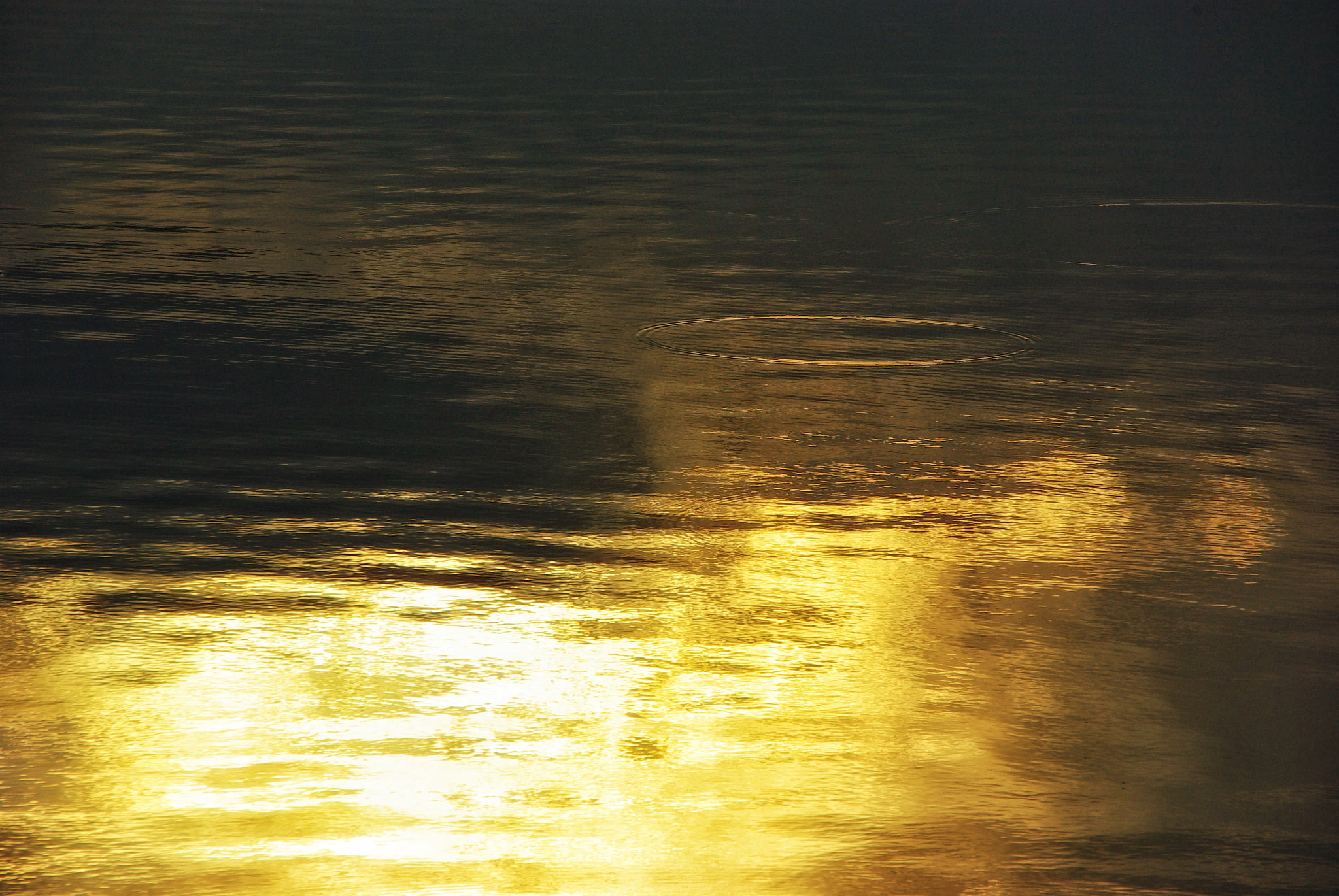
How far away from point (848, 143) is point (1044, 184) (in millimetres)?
1680

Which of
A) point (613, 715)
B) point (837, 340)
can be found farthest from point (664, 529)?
point (837, 340)

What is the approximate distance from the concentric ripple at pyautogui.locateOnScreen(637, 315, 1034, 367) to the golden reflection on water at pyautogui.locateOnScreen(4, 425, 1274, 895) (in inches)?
61.2

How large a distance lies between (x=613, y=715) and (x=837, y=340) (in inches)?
115

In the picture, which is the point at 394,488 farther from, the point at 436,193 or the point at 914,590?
the point at 436,193

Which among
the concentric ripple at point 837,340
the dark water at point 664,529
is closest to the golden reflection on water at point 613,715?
the dark water at point 664,529

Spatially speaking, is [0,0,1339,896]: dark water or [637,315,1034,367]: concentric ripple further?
[637,315,1034,367]: concentric ripple

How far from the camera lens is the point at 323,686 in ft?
9.45

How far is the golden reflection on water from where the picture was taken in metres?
2.34

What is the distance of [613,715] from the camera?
2777 mm

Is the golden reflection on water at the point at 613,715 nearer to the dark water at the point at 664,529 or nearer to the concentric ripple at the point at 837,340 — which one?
the dark water at the point at 664,529

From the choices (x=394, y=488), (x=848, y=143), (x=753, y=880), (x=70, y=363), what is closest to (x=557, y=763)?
(x=753, y=880)

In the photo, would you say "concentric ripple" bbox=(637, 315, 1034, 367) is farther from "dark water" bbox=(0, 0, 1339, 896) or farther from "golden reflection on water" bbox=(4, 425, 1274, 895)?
"golden reflection on water" bbox=(4, 425, 1274, 895)

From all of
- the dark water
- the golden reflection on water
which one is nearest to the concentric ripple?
the dark water

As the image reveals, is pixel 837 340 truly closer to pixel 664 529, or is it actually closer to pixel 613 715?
pixel 664 529
